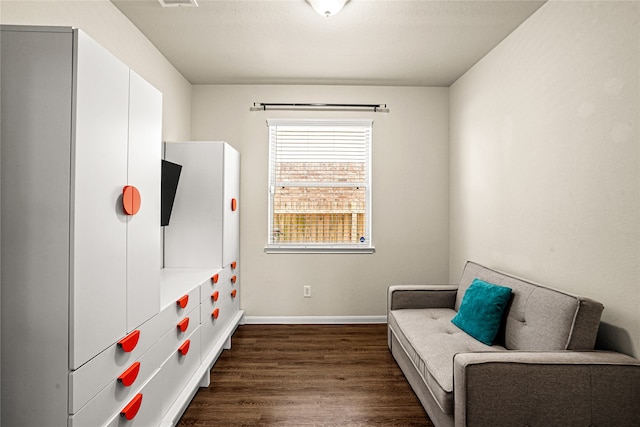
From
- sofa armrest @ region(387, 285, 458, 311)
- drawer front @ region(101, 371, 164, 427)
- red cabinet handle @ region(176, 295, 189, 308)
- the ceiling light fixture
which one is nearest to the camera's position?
drawer front @ region(101, 371, 164, 427)

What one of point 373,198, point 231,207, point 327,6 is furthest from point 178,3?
point 373,198

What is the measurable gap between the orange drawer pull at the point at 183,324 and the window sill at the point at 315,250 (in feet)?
5.65

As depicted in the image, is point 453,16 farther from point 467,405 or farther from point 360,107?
point 467,405

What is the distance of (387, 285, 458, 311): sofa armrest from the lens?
10.2 ft

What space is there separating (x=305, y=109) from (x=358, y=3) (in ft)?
5.34

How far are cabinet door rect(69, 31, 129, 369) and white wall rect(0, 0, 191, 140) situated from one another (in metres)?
0.73

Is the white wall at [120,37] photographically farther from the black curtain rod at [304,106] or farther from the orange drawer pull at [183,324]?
the orange drawer pull at [183,324]

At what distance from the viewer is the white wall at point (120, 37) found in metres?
1.77

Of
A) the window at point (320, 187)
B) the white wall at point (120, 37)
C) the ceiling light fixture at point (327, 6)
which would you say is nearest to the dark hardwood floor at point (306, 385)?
the window at point (320, 187)

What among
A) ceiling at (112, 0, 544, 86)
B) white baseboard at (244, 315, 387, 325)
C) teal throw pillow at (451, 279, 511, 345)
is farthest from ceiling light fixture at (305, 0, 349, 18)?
white baseboard at (244, 315, 387, 325)

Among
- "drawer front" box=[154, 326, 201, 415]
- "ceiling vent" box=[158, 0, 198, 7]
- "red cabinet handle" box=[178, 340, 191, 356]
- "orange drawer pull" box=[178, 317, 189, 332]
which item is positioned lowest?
"drawer front" box=[154, 326, 201, 415]

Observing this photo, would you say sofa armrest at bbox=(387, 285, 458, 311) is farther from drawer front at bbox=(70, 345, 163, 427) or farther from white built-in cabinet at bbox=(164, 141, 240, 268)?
drawer front at bbox=(70, 345, 163, 427)

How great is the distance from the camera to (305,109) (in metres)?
3.94

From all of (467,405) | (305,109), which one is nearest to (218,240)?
(305,109)
